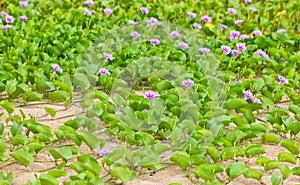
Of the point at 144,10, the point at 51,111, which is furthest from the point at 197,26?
the point at 51,111

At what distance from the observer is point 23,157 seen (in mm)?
2816

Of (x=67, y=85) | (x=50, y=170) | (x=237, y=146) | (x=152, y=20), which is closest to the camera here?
(x=50, y=170)

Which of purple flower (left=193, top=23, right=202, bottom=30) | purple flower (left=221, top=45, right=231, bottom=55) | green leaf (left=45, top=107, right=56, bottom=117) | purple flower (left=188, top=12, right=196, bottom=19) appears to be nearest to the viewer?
green leaf (left=45, top=107, right=56, bottom=117)

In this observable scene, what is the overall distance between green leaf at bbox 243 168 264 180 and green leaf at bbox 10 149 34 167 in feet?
2.92

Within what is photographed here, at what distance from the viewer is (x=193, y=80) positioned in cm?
382

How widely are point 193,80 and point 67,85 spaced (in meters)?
0.71

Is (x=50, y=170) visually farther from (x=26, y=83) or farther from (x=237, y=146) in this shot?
(x=26, y=83)

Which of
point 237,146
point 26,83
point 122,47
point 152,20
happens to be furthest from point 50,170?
point 152,20

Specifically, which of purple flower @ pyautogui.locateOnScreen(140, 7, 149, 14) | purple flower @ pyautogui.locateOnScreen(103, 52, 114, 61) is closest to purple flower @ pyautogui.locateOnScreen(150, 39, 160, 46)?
purple flower @ pyautogui.locateOnScreen(103, 52, 114, 61)

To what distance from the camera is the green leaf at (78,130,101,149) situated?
118 inches

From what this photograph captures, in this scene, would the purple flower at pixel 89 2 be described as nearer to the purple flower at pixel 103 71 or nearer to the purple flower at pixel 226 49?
the purple flower at pixel 226 49

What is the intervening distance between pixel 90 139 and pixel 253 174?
72 cm

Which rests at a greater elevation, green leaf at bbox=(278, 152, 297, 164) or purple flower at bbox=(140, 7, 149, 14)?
green leaf at bbox=(278, 152, 297, 164)

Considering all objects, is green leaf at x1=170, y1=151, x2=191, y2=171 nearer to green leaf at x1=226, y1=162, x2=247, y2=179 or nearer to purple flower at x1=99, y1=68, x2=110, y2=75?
green leaf at x1=226, y1=162, x2=247, y2=179
